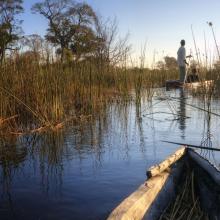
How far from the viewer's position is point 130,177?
15.3 ft

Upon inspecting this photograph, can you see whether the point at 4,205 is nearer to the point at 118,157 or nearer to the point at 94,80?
the point at 118,157

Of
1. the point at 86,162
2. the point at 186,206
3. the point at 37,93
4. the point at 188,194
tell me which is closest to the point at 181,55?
the point at 37,93

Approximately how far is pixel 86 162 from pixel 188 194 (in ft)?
6.50

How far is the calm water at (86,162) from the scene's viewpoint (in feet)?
12.7

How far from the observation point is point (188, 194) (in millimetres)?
3686

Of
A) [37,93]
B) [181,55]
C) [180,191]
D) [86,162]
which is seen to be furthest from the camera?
[181,55]

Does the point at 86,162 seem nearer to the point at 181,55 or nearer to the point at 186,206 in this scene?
the point at 186,206

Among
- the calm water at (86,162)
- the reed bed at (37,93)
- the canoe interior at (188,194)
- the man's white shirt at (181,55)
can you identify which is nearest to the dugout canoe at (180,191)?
the canoe interior at (188,194)

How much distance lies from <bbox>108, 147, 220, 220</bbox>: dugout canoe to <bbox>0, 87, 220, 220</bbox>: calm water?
56 cm

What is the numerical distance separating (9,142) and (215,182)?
3961 millimetres

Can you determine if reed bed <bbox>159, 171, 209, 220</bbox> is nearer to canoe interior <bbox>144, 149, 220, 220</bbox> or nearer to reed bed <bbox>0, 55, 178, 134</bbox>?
canoe interior <bbox>144, 149, 220, 220</bbox>

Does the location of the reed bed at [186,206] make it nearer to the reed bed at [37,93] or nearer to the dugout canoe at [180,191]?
the dugout canoe at [180,191]

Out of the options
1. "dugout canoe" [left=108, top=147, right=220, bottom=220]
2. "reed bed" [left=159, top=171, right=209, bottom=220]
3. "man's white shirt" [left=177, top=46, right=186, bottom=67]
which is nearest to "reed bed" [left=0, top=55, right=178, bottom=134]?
"dugout canoe" [left=108, top=147, right=220, bottom=220]

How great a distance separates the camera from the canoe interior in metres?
3.22
